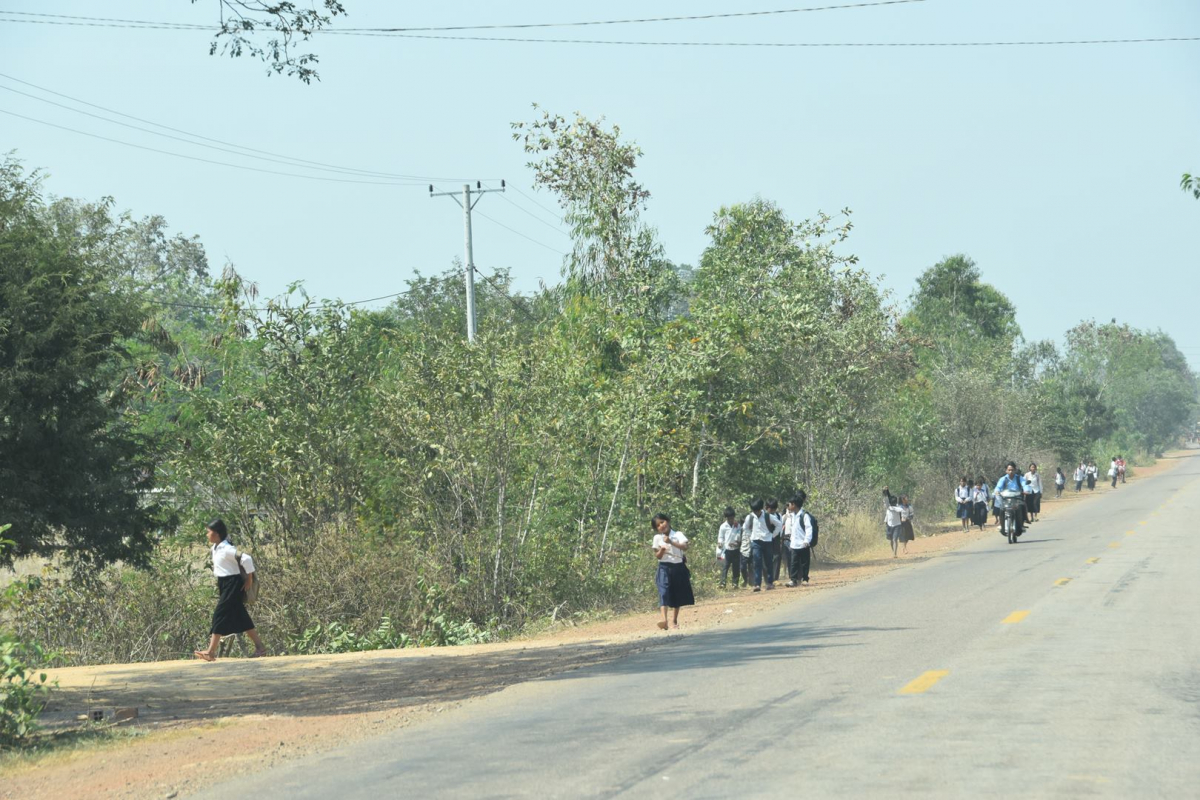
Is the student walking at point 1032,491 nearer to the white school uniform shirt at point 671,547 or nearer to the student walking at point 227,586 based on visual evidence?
the white school uniform shirt at point 671,547

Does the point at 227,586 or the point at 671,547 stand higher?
the point at 671,547

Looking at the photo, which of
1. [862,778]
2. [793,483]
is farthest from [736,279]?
[862,778]

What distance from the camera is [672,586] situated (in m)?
18.4

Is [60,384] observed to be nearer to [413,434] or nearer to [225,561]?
[225,561]

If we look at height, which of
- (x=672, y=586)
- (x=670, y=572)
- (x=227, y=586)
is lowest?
(x=672, y=586)

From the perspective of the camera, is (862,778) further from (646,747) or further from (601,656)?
Result: (601,656)

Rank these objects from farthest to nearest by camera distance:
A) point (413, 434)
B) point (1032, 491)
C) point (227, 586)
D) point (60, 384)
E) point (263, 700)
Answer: point (1032, 491) < point (413, 434) < point (227, 586) < point (60, 384) < point (263, 700)

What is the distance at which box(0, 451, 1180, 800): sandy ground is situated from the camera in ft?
30.2

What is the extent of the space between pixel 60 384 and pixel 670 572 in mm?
7984

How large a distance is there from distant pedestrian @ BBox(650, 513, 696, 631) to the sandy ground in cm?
43

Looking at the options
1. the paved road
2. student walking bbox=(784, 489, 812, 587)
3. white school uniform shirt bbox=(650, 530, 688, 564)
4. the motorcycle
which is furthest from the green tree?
the motorcycle

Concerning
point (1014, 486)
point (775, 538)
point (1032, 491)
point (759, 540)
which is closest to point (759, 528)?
point (759, 540)

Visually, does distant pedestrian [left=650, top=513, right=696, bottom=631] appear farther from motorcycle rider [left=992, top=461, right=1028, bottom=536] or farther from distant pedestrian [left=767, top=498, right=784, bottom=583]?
motorcycle rider [left=992, top=461, right=1028, bottom=536]

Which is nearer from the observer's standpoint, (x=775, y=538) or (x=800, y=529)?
(x=800, y=529)
